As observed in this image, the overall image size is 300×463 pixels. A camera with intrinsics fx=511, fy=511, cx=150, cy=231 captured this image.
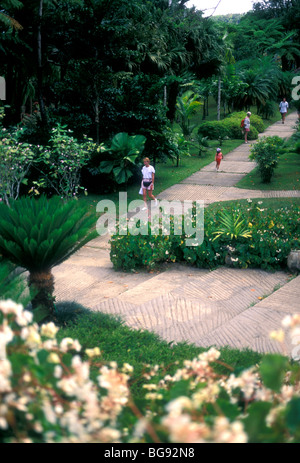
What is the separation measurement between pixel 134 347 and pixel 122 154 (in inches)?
397

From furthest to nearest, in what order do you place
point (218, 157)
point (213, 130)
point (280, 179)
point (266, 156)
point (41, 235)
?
point (213, 130) < point (218, 157) < point (280, 179) < point (266, 156) < point (41, 235)

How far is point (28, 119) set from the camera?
18.2 m

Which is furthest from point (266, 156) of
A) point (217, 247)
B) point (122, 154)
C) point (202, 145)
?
point (217, 247)

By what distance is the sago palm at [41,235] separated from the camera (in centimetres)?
593

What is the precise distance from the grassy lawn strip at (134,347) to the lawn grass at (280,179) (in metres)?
10.5

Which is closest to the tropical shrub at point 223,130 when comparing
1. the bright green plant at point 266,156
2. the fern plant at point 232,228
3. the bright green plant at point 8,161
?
the bright green plant at point 266,156

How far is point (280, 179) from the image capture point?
1648 cm

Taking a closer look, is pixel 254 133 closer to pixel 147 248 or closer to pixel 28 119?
pixel 28 119

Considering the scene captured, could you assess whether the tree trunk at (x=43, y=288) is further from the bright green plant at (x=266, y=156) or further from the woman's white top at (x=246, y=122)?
the woman's white top at (x=246, y=122)

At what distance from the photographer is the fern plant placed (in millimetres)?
9289

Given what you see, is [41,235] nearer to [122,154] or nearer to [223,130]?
[122,154]

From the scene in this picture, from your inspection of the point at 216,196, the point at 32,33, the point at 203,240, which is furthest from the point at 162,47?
the point at 203,240

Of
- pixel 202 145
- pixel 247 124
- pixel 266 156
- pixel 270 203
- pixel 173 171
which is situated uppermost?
pixel 247 124

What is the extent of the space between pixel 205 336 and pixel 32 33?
12.6 meters
